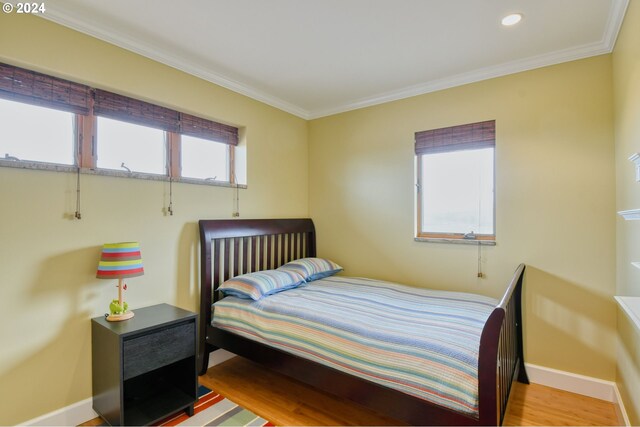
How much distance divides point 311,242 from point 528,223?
2.16 metres

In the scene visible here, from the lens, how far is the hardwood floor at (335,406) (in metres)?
2.06

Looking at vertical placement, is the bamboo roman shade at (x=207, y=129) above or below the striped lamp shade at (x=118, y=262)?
above

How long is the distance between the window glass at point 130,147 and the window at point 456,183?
2330mm

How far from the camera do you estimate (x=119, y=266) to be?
2.01m

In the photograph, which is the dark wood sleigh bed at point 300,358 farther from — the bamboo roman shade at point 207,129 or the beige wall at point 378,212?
the bamboo roman shade at point 207,129

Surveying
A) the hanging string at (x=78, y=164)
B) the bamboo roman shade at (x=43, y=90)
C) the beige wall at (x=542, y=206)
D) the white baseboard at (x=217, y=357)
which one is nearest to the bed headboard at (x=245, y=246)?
the white baseboard at (x=217, y=357)

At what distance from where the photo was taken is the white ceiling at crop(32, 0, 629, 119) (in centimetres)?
192

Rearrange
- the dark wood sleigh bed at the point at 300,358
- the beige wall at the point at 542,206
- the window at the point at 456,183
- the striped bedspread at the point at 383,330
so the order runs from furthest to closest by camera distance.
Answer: the window at the point at 456,183
the beige wall at the point at 542,206
the striped bedspread at the point at 383,330
the dark wood sleigh bed at the point at 300,358

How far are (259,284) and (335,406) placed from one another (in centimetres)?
103

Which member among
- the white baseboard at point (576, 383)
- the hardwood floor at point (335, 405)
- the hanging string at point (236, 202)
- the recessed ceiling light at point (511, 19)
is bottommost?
the hardwood floor at point (335, 405)

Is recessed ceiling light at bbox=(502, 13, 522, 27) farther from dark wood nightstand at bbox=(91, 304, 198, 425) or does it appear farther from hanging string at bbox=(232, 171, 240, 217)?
dark wood nightstand at bbox=(91, 304, 198, 425)

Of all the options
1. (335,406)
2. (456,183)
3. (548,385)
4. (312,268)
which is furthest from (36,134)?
(548,385)

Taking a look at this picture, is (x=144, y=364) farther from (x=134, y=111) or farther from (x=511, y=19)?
(x=511, y=19)

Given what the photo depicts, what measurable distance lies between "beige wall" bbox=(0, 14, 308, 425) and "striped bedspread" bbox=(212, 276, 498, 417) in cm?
74
